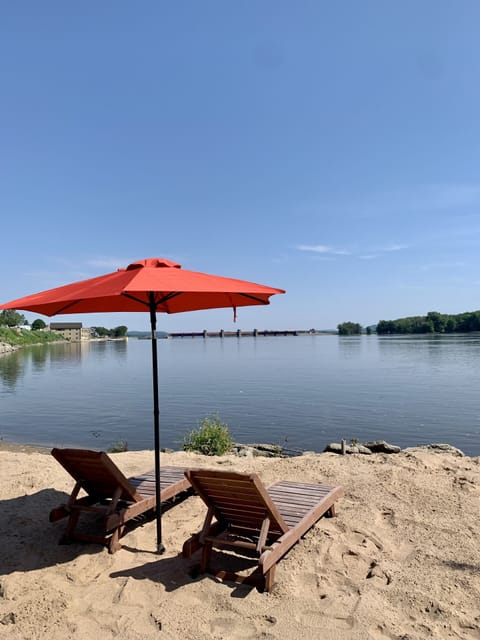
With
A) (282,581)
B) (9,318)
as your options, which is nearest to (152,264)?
(282,581)

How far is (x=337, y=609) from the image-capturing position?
371cm

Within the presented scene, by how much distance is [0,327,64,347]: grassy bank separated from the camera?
111 m

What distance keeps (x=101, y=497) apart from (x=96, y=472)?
0.60 meters

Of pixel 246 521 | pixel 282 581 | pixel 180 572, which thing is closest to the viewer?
pixel 282 581

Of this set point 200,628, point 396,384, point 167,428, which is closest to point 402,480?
point 200,628

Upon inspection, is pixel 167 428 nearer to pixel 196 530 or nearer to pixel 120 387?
pixel 196 530

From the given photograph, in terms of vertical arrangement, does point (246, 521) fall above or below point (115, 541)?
above

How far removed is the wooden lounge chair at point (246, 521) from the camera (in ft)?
13.2

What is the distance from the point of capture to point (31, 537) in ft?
17.2

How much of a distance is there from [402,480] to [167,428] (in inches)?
488

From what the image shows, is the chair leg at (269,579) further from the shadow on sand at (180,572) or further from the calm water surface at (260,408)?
the calm water surface at (260,408)

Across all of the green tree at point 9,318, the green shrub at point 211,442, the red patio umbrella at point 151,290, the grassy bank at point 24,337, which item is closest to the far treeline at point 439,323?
the grassy bank at point 24,337

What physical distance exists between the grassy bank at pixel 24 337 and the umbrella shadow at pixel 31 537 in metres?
105

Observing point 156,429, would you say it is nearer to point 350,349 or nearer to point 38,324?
point 350,349
